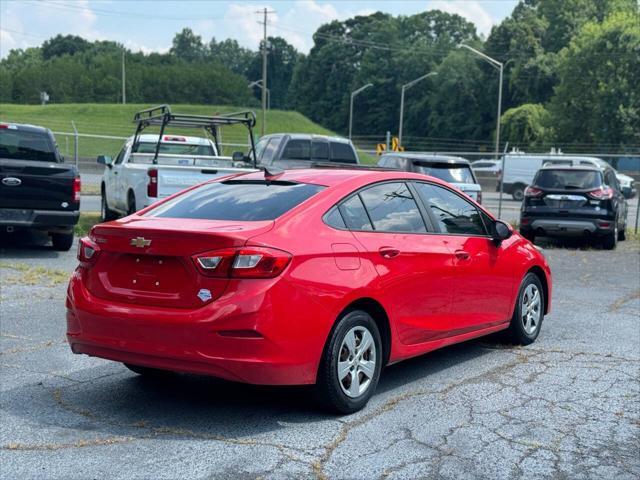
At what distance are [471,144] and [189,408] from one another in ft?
266

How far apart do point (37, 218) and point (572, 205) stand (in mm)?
9527

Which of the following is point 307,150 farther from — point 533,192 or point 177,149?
point 533,192

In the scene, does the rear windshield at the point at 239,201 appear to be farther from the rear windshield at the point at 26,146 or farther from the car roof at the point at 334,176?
the rear windshield at the point at 26,146

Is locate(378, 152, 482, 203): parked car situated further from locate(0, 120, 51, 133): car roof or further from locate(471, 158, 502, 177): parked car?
locate(471, 158, 502, 177): parked car

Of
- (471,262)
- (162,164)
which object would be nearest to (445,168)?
(162,164)

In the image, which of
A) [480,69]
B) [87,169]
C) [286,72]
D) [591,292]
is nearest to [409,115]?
[480,69]

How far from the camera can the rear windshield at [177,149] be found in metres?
16.3

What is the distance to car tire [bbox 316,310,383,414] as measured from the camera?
17.0 ft

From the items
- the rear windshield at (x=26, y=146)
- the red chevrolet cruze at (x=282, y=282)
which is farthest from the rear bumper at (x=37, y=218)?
the red chevrolet cruze at (x=282, y=282)

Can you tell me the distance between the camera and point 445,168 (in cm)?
1734

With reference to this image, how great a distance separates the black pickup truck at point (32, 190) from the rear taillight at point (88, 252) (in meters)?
6.69

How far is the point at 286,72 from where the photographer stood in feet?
507

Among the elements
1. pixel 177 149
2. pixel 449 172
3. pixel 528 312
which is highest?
pixel 177 149

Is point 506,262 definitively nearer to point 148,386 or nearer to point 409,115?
point 148,386
